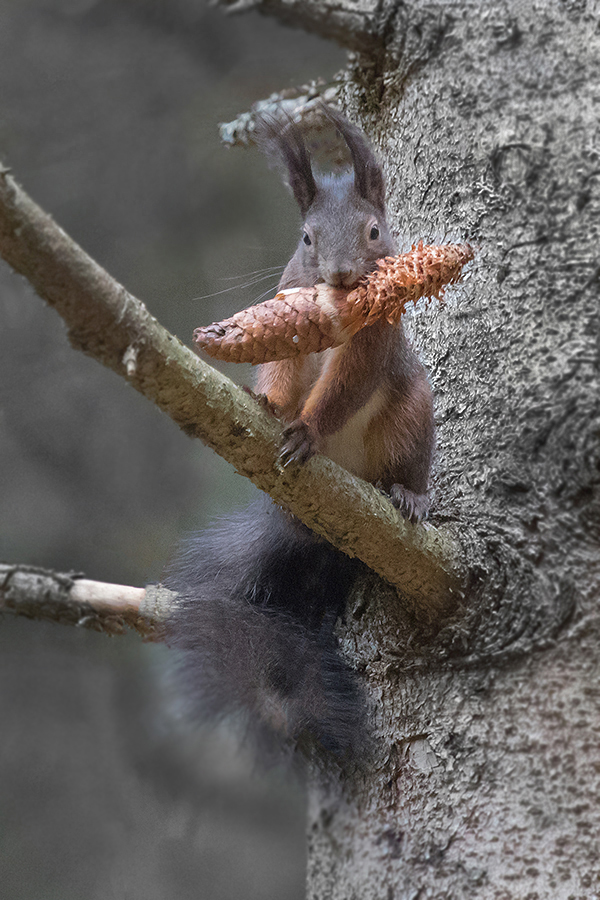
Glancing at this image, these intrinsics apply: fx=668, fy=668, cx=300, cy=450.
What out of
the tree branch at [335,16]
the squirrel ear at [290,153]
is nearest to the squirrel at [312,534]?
the squirrel ear at [290,153]

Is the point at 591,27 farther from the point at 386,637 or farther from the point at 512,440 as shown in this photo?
the point at 386,637

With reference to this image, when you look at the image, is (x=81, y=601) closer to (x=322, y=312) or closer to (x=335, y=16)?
(x=322, y=312)

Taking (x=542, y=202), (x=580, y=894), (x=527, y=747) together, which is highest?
(x=542, y=202)

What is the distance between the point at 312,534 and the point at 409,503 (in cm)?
19

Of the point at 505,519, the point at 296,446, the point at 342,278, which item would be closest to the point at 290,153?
the point at 342,278

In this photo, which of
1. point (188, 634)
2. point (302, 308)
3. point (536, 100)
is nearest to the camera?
point (302, 308)

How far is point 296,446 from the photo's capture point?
0.68 m

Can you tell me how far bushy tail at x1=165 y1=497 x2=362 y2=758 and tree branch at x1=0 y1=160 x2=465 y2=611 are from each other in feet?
0.59

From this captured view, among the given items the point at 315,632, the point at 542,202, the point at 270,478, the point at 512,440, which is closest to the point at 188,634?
the point at 315,632

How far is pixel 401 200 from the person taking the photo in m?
1.01

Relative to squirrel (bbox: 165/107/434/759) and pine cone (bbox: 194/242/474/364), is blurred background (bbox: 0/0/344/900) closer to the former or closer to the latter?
squirrel (bbox: 165/107/434/759)

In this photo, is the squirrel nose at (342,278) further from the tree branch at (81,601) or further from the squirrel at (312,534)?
the tree branch at (81,601)

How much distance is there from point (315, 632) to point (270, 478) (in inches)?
15.0

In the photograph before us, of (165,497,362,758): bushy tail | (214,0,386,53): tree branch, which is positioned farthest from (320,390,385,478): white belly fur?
(214,0,386,53): tree branch
